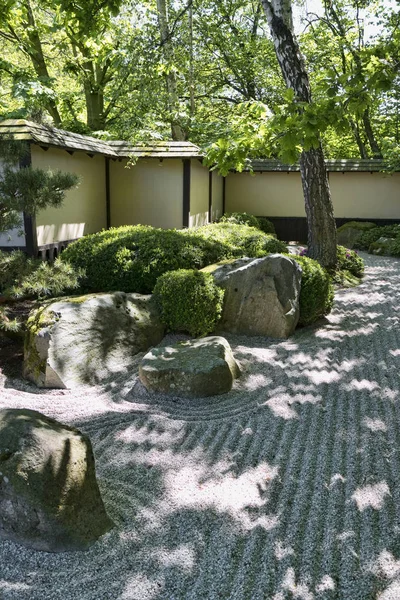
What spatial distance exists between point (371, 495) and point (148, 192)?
10862 mm

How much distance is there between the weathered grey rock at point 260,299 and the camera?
7.39 m

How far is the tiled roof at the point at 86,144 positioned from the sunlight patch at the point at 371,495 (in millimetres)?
7016

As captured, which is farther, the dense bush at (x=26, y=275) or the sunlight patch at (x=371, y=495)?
the dense bush at (x=26, y=275)

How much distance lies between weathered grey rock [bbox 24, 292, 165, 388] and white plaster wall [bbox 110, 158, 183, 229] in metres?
6.95

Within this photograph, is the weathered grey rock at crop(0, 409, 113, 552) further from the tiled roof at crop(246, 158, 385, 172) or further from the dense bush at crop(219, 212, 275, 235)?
the tiled roof at crop(246, 158, 385, 172)

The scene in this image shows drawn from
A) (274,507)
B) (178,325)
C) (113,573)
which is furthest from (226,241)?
(113,573)

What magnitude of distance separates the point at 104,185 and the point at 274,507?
11.2 m

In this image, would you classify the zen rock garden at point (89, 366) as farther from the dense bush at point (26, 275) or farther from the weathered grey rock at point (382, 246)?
the weathered grey rock at point (382, 246)

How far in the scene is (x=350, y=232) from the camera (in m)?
18.0

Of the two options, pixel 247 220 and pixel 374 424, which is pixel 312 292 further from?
pixel 247 220

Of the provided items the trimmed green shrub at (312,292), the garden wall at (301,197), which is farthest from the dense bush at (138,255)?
the garden wall at (301,197)

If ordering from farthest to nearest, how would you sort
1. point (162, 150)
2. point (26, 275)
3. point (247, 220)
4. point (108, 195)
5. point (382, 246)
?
1. point (247, 220)
2. point (382, 246)
3. point (108, 195)
4. point (162, 150)
5. point (26, 275)

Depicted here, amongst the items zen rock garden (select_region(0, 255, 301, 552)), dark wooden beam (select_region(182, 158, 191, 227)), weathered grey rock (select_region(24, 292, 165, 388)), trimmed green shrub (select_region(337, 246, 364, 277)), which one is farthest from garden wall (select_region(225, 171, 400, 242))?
weathered grey rock (select_region(24, 292, 165, 388))

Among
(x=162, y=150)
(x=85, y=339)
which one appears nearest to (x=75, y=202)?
(x=162, y=150)
